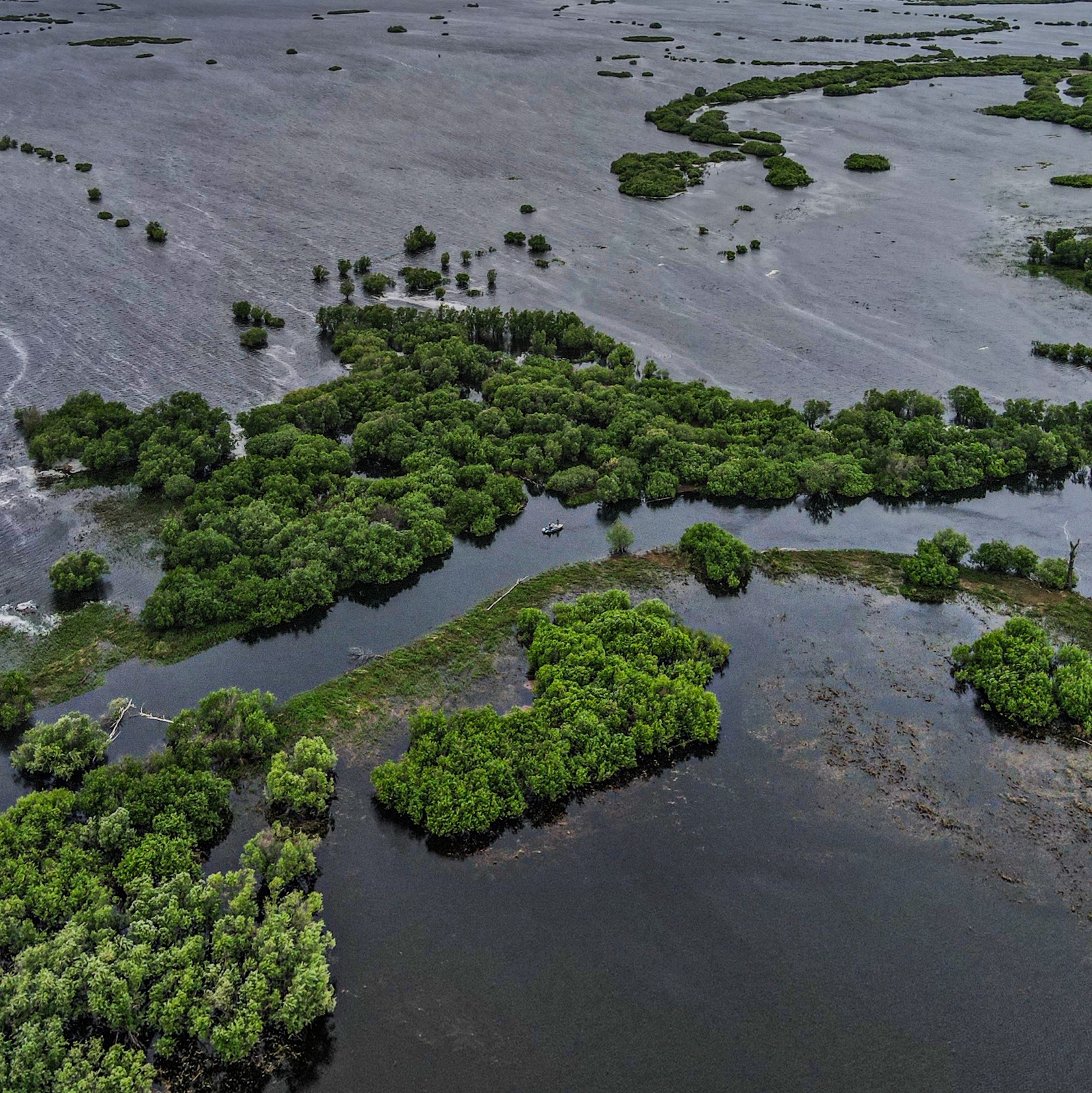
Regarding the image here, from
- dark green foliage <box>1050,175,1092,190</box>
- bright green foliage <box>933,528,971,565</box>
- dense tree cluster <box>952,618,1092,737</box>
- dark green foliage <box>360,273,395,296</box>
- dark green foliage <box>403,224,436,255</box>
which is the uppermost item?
dark green foliage <box>1050,175,1092,190</box>

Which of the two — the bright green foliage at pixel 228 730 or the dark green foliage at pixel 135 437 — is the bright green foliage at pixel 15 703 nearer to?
the bright green foliage at pixel 228 730

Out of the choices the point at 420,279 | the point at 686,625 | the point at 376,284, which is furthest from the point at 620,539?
the point at 376,284

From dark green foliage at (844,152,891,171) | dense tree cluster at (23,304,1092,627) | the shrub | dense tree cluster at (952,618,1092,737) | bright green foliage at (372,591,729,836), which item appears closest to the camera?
bright green foliage at (372,591,729,836)

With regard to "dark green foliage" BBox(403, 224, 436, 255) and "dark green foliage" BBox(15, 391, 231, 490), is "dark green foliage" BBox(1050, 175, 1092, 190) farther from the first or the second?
"dark green foliage" BBox(15, 391, 231, 490)

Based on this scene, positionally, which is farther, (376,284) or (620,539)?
(376,284)

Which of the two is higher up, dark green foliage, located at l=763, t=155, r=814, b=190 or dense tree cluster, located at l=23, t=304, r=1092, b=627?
dark green foliage, located at l=763, t=155, r=814, b=190

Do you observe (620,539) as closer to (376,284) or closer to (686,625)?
(686,625)

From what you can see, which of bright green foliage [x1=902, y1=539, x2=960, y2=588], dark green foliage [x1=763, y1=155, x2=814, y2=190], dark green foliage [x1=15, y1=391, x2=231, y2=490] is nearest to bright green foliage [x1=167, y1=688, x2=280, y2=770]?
dark green foliage [x1=15, y1=391, x2=231, y2=490]
